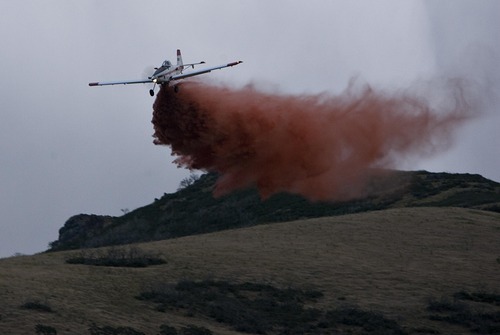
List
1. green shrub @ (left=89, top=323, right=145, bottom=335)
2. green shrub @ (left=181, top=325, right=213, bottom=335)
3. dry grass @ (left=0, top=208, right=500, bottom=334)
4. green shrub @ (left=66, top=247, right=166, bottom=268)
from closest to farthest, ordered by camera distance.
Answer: green shrub @ (left=89, top=323, right=145, bottom=335) < green shrub @ (left=181, top=325, right=213, bottom=335) < dry grass @ (left=0, top=208, right=500, bottom=334) < green shrub @ (left=66, top=247, right=166, bottom=268)

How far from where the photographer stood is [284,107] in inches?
2413

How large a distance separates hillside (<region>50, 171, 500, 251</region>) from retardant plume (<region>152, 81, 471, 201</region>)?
91.3 ft

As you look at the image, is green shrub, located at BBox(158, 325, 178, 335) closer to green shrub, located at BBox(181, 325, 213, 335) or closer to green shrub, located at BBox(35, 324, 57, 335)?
green shrub, located at BBox(181, 325, 213, 335)

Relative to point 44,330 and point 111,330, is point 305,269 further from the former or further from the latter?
point 44,330

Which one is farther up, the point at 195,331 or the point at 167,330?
the point at 167,330

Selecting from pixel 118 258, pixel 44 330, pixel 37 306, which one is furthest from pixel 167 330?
pixel 118 258

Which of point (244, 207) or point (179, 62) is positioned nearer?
point (179, 62)

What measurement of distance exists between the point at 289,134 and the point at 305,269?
714 cm

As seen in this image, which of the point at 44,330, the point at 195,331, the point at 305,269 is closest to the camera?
the point at 44,330

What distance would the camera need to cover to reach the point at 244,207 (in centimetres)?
11619

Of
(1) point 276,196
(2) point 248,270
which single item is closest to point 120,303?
(2) point 248,270

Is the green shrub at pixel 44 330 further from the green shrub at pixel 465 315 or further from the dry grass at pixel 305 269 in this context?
the green shrub at pixel 465 315

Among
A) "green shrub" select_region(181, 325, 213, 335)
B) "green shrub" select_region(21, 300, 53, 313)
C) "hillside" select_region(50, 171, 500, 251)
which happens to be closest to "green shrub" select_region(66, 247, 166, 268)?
"green shrub" select_region(181, 325, 213, 335)

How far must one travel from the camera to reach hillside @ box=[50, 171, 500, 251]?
100000mm
